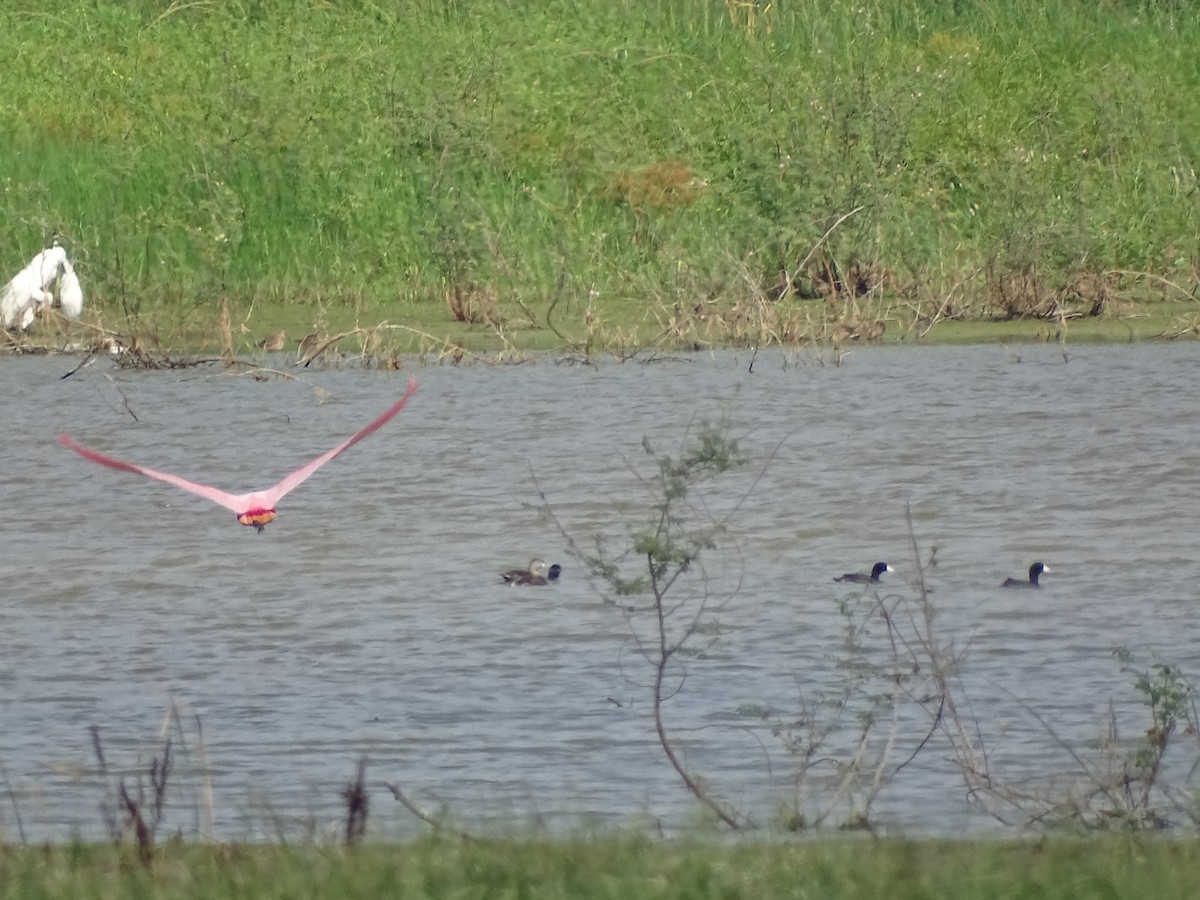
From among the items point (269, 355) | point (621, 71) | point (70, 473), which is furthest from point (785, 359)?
point (621, 71)

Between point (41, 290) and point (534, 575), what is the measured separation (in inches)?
279

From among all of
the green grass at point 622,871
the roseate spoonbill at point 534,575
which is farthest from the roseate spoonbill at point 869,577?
the green grass at point 622,871

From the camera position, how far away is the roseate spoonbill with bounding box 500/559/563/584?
8.18m

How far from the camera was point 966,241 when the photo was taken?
A: 16.4m

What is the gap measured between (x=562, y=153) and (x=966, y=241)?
360cm

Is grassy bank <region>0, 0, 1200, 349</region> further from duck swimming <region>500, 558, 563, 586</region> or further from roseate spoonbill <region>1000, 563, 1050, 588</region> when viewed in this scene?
roseate spoonbill <region>1000, 563, 1050, 588</region>

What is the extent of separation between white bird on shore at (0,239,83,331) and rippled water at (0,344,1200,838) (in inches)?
18.2

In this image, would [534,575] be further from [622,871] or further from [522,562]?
[622,871]

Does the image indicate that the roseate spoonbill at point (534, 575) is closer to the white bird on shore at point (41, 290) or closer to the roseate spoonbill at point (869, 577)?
the roseate spoonbill at point (869, 577)

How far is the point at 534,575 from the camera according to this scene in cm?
820

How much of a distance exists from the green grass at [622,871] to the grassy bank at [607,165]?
29.2ft

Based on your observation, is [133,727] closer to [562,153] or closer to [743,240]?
[743,240]

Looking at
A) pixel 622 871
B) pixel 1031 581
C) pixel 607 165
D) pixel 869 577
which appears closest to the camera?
pixel 622 871

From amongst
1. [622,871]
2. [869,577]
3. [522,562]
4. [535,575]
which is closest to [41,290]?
[522,562]
